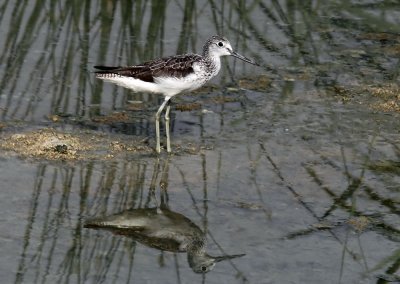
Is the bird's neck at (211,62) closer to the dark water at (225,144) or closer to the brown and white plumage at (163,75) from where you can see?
the brown and white plumage at (163,75)

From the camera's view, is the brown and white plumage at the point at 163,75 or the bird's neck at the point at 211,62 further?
the bird's neck at the point at 211,62

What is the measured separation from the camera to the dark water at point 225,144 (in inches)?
278

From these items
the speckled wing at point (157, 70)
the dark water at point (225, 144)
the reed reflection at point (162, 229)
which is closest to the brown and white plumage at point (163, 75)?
the speckled wing at point (157, 70)

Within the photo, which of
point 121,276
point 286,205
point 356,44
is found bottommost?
point 121,276

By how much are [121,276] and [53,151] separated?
225 centimetres

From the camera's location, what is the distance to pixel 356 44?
12.1 meters

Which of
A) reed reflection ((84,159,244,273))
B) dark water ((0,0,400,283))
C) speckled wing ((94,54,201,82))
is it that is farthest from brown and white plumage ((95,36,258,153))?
reed reflection ((84,159,244,273))

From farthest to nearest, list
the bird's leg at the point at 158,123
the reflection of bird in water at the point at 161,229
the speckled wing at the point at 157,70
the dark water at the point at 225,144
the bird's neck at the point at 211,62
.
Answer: the bird's neck at the point at 211,62 < the speckled wing at the point at 157,70 < the bird's leg at the point at 158,123 < the reflection of bird in water at the point at 161,229 < the dark water at the point at 225,144

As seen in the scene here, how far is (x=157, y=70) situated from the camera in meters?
9.25

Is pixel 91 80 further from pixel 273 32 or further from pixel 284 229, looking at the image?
pixel 284 229

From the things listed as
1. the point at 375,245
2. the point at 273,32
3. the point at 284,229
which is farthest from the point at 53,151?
the point at 273,32

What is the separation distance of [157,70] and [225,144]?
90cm

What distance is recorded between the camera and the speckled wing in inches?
362

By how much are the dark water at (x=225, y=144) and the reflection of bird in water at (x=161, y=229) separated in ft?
0.26
